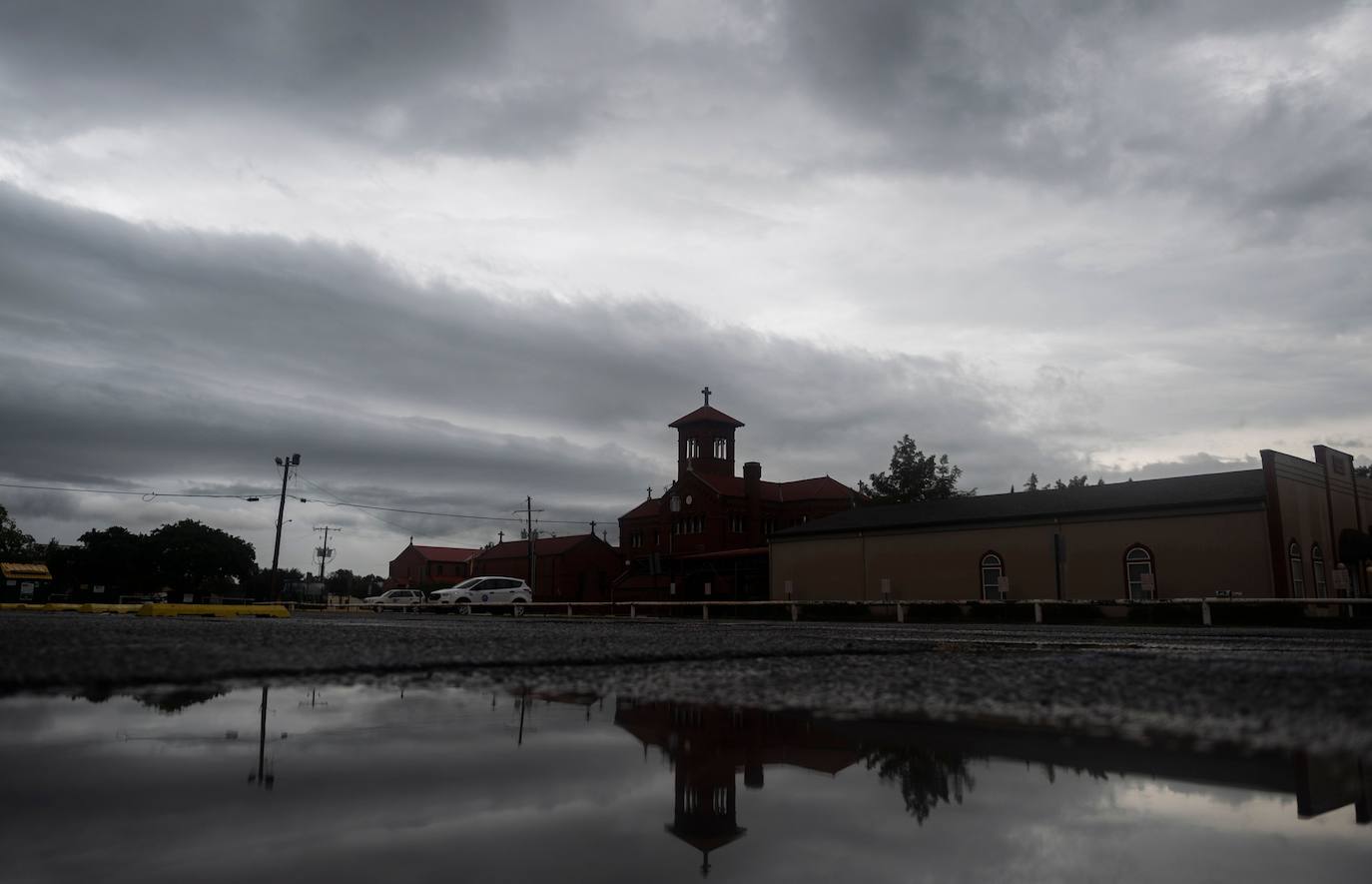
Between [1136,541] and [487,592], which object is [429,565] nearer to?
[487,592]

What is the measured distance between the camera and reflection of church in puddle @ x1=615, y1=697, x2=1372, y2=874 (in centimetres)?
200

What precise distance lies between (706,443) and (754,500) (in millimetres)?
7902

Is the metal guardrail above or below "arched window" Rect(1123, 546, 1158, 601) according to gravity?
below

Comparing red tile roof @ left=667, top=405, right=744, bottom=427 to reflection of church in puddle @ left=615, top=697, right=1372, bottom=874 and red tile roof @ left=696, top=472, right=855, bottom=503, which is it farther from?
reflection of church in puddle @ left=615, top=697, right=1372, bottom=874

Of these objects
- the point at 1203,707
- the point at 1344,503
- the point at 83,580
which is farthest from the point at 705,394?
the point at 1203,707

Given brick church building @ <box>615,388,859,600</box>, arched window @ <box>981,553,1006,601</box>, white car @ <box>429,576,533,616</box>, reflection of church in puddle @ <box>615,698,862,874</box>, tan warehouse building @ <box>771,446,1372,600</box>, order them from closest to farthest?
reflection of church in puddle @ <box>615,698,862,874</box>, tan warehouse building @ <box>771,446,1372,600</box>, arched window @ <box>981,553,1006,601</box>, white car @ <box>429,576,533,616</box>, brick church building @ <box>615,388,859,600</box>

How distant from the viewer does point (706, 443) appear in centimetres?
7719

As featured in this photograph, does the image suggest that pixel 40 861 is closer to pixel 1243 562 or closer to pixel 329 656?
pixel 329 656

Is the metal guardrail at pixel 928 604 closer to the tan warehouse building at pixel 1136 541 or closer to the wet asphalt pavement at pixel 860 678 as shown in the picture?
the tan warehouse building at pixel 1136 541

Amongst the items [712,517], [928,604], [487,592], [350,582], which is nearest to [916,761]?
[928,604]

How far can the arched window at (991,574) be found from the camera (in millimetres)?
42375

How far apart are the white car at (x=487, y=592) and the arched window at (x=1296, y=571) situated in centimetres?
3270

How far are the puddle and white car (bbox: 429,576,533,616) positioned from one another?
4360cm

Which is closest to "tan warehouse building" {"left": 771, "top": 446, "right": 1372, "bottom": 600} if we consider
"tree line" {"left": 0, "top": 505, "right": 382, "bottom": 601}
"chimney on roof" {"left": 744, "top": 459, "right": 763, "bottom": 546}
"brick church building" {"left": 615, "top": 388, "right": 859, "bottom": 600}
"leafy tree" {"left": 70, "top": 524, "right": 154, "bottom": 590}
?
"brick church building" {"left": 615, "top": 388, "right": 859, "bottom": 600}
